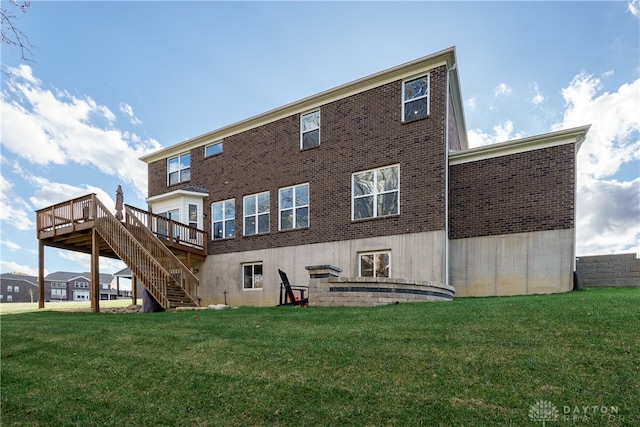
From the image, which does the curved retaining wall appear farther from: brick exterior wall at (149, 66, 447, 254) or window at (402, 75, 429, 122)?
window at (402, 75, 429, 122)

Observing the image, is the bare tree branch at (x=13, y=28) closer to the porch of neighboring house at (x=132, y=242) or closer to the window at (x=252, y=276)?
the porch of neighboring house at (x=132, y=242)

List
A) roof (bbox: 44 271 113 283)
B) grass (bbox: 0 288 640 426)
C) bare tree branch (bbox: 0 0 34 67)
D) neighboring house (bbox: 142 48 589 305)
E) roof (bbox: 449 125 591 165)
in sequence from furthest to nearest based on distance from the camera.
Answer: roof (bbox: 44 271 113 283) → neighboring house (bbox: 142 48 589 305) → roof (bbox: 449 125 591 165) → bare tree branch (bbox: 0 0 34 67) → grass (bbox: 0 288 640 426)

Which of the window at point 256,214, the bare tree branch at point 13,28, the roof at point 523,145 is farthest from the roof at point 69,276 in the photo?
the roof at point 523,145

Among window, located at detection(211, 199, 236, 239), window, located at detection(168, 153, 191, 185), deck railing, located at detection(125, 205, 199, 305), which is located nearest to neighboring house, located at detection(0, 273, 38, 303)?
window, located at detection(168, 153, 191, 185)

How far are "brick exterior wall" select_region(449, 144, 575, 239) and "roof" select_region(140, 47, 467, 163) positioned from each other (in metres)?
3.33

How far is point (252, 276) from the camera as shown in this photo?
13.8 m

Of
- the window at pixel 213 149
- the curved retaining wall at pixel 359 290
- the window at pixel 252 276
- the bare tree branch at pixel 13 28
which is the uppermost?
the window at pixel 213 149

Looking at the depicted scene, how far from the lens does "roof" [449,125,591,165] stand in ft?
30.5

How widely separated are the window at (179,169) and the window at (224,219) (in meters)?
2.61

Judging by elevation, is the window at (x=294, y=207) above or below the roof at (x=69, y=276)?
above

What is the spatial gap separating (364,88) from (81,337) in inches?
423

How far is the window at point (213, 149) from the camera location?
15.5 metres

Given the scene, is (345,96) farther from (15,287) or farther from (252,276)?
(15,287)

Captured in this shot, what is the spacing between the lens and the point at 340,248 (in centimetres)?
1162
